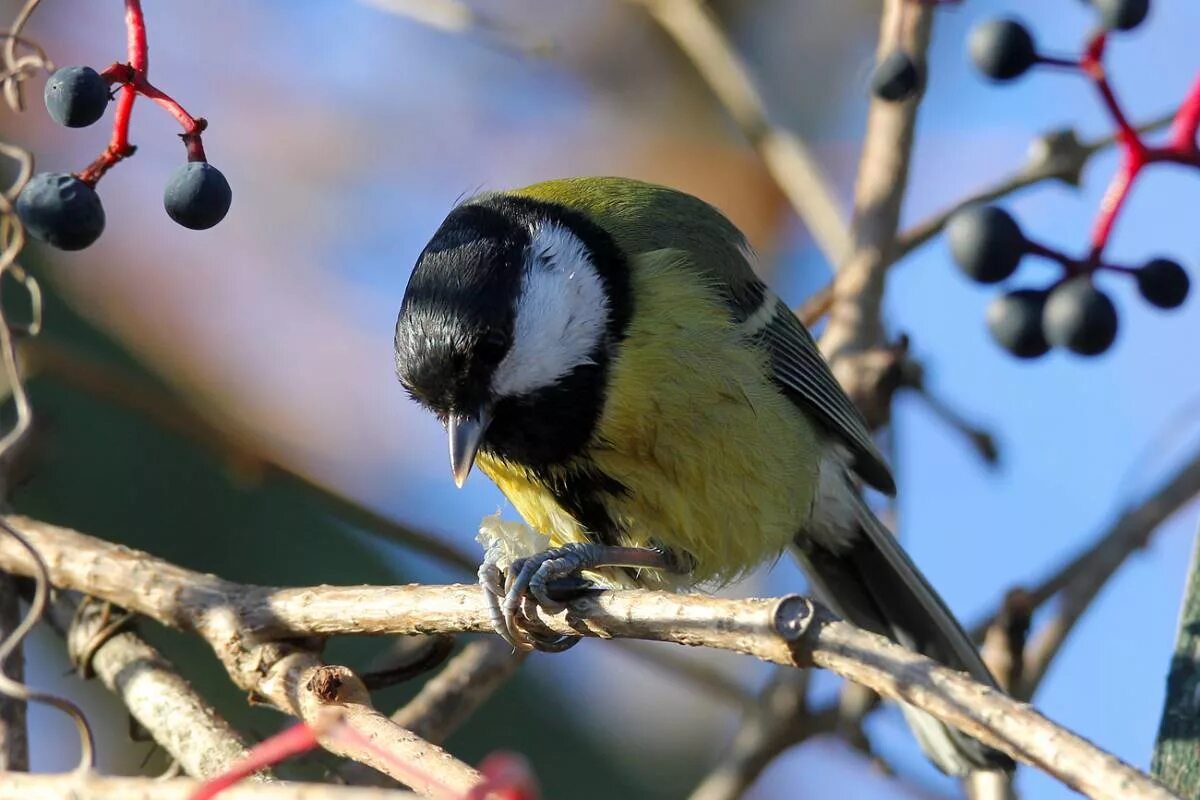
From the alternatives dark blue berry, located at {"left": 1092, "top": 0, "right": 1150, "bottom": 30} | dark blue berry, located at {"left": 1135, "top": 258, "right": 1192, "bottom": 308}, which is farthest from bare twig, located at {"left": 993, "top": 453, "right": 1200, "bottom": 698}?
dark blue berry, located at {"left": 1092, "top": 0, "right": 1150, "bottom": 30}

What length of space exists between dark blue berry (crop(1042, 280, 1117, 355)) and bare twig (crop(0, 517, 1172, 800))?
0.89 metres

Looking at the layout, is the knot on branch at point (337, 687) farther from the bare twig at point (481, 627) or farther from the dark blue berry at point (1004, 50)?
the dark blue berry at point (1004, 50)

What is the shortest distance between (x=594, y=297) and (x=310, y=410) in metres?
2.33

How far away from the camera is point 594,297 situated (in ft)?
7.90

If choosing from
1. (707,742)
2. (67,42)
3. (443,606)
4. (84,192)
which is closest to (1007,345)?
(443,606)

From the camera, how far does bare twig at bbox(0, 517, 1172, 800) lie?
1.22 m

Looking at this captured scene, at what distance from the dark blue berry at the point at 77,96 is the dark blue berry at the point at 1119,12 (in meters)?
1.38

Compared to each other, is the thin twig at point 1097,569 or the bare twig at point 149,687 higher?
the thin twig at point 1097,569

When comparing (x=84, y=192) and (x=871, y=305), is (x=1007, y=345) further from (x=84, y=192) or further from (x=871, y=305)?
(x=84, y=192)

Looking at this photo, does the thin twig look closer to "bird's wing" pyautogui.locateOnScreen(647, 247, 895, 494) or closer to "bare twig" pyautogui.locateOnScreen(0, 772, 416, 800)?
"bird's wing" pyautogui.locateOnScreen(647, 247, 895, 494)

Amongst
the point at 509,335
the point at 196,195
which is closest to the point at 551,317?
the point at 509,335

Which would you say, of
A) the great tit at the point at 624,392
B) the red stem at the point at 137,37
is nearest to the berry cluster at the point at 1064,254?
the great tit at the point at 624,392

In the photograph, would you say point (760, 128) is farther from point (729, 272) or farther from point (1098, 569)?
point (1098, 569)

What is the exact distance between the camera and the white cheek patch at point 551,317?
7.43 ft
